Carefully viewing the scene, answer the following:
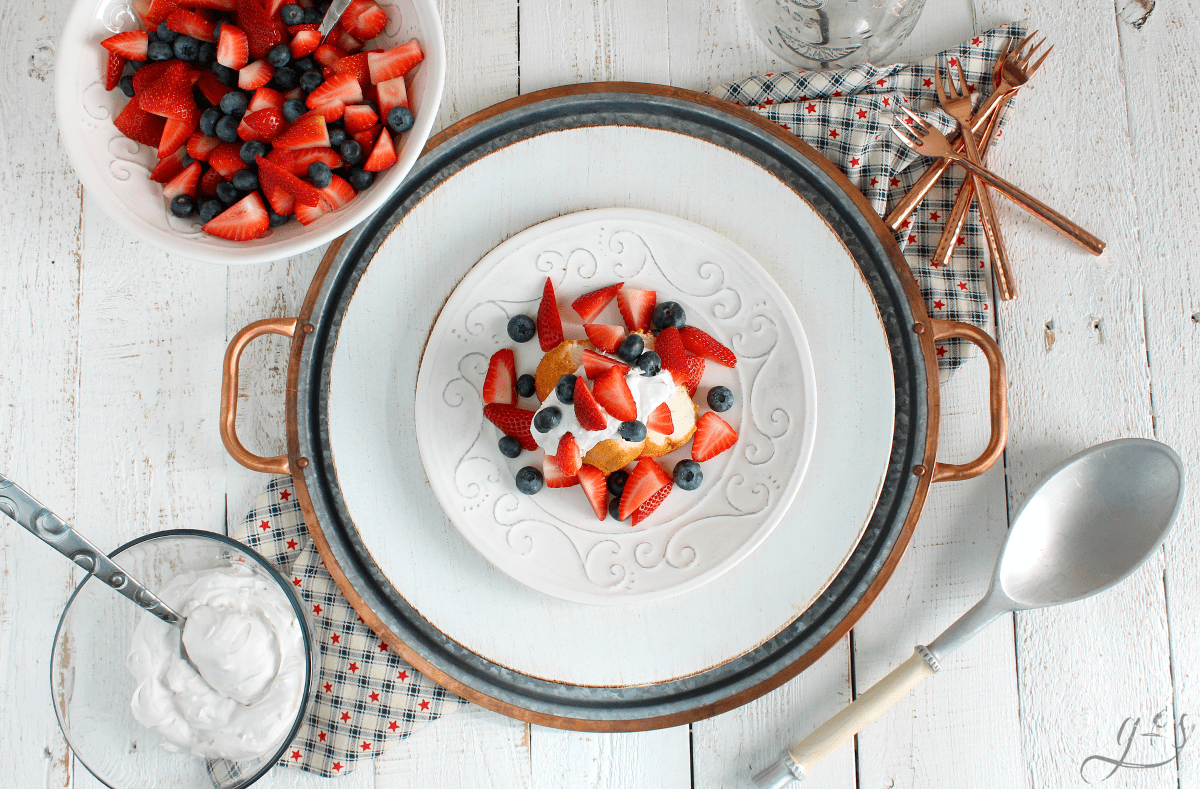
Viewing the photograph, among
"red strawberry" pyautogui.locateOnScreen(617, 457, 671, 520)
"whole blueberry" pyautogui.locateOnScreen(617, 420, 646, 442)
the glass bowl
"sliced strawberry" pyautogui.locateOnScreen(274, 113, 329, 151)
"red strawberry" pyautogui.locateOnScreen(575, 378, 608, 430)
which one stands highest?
"sliced strawberry" pyautogui.locateOnScreen(274, 113, 329, 151)

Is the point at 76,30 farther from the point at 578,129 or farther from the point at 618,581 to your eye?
the point at 618,581

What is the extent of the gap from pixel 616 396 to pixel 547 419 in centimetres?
12

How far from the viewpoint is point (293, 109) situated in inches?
46.0

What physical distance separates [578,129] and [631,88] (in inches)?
4.9

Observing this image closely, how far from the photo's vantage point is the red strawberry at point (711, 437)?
129 centimetres

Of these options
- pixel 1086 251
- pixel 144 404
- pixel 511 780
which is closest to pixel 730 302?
pixel 1086 251

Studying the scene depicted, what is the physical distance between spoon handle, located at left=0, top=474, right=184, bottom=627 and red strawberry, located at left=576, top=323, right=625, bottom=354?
32.5 inches

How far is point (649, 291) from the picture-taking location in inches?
51.8

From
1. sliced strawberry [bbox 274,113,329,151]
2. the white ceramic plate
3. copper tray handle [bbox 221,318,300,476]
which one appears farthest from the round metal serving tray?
sliced strawberry [bbox 274,113,329,151]

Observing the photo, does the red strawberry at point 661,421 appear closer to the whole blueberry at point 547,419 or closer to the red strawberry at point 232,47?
the whole blueberry at point 547,419

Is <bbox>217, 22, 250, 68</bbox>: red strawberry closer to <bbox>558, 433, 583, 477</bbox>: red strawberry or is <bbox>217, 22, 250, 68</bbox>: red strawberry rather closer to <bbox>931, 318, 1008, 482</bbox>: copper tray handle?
<bbox>558, 433, 583, 477</bbox>: red strawberry

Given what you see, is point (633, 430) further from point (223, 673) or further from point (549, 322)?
point (223, 673)

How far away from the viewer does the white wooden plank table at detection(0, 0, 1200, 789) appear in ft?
4.57

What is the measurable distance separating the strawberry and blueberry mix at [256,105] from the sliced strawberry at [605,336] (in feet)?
1.42
